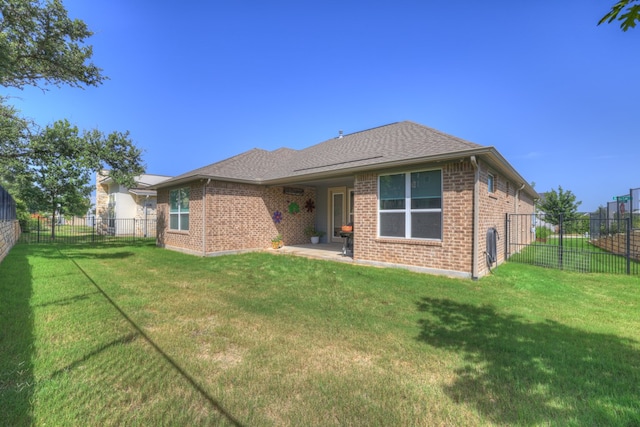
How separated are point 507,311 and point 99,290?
7.82 meters

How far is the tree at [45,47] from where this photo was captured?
9.42 m

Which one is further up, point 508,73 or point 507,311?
point 508,73

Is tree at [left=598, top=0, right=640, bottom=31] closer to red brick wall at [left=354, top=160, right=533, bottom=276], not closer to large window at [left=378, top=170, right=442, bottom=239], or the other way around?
red brick wall at [left=354, top=160, right=533, bottom=276]

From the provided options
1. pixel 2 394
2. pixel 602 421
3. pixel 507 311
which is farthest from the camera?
pixel 507 311

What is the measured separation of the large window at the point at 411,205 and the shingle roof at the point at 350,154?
0.68m

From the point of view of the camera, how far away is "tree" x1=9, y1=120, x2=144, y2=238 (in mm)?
12081

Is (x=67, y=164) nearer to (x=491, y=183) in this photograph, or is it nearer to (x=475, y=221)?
(x=475, y=221)

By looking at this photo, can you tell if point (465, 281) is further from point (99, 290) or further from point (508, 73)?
point (508, 73)

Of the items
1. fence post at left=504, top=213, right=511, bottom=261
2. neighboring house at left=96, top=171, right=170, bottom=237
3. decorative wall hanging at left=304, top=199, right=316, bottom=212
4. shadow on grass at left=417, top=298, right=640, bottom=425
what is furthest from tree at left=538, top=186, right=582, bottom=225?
neighboring house at left=96, top=171, right=170, bottom=237

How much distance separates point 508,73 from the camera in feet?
37.9

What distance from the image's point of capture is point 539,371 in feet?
9.47

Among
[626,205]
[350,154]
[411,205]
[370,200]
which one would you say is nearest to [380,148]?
[350,154]

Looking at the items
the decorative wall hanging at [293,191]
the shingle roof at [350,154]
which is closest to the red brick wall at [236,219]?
the decorative wall hanging at [293,191]

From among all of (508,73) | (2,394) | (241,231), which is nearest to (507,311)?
(2,394)
